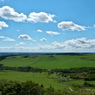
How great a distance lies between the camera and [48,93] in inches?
1903

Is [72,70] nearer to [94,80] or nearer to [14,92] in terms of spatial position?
[94,80]

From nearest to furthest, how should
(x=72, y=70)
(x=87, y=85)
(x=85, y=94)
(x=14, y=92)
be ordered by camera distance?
(x=14, y=92)
(x=85, y=94)
(x=87, y=85)
(x=72, y=70)

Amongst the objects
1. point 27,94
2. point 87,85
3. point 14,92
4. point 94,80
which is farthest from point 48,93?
point 94,80

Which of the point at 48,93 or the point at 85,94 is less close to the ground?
the point at 48,93

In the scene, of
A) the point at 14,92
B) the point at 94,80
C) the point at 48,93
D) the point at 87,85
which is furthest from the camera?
the point at 94,80

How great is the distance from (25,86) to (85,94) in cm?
2943

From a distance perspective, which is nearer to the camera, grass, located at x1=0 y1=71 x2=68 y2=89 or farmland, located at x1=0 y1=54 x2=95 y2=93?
grass, located at x1=0 y1=71 x2=68 y2=89

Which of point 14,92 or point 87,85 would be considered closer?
point 14,92

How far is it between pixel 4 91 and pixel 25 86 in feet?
23.0

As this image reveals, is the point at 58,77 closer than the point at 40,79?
No

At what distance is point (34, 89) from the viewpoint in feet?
152

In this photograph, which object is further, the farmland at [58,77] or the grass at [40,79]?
the farmland at [58,77]

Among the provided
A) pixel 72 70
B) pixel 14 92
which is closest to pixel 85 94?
pixel 14 92

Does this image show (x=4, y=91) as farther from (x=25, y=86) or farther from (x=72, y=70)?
(x=72, y=70)
